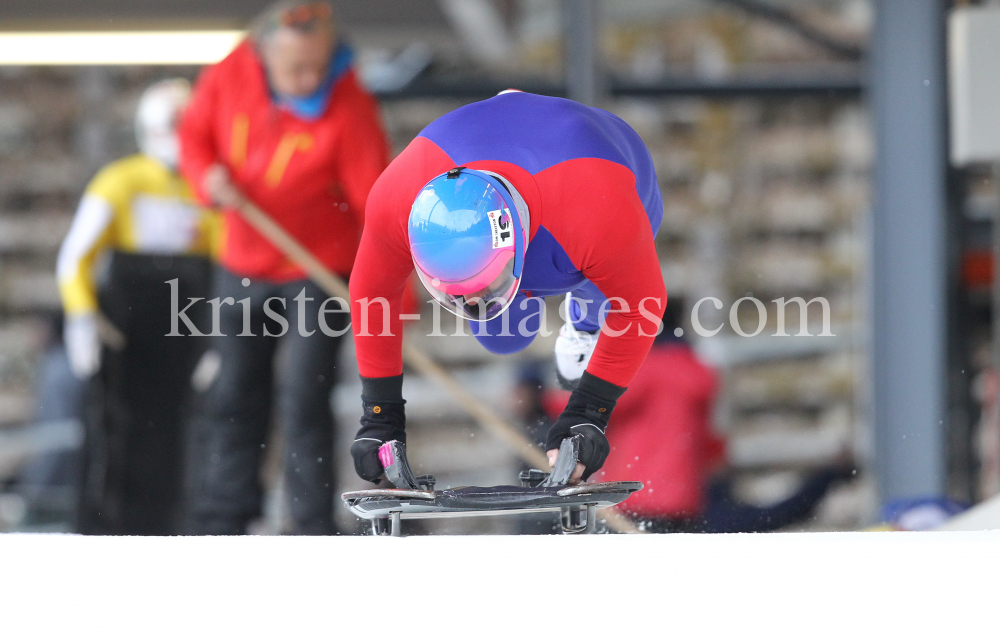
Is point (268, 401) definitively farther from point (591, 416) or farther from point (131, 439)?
point (131, 439)

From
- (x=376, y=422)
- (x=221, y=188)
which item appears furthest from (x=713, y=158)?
(x=376, y=422)

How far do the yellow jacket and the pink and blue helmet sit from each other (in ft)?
8.94

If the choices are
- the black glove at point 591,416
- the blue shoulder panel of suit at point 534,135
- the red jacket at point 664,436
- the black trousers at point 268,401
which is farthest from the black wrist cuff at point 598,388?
the black trousers at point 268,401

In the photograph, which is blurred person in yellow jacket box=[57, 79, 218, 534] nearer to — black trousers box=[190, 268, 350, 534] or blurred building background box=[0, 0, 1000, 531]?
blurred building background box=[0, 0, 1000, 531]

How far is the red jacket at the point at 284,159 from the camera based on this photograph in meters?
1.62

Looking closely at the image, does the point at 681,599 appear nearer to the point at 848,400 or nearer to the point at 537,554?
the point at 537,554

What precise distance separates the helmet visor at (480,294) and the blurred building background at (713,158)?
326cm

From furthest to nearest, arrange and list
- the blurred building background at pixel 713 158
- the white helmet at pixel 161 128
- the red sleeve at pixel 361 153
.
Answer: the blurred building background at pixel 713 158
the white helmet at pixel 161 128
the red sleeve at pixel 361 153

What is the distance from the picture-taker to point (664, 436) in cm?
227

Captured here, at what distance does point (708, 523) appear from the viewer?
2828mm

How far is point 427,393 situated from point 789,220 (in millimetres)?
7942

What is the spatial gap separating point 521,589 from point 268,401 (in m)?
0.79

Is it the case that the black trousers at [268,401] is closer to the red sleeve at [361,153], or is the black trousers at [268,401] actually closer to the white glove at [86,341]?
the red sleeve at [361,153]

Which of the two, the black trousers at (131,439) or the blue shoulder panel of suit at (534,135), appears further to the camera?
the black trousers at (131,439)
